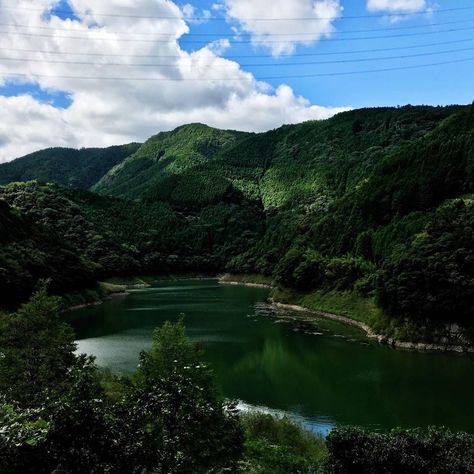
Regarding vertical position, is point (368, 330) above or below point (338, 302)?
below

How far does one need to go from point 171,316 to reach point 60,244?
44.2 m

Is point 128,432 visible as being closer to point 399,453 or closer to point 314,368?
point 399,453

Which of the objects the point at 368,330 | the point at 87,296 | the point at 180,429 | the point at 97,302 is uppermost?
the point at 180,429

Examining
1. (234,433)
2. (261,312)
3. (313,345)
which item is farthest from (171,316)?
(234,433)

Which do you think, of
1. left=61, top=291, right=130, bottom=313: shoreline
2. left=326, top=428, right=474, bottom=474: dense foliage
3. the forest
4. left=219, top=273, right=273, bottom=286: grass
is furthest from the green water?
left=219, top=273, right=273, bottom=286: grass

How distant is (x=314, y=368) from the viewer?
4903 cm

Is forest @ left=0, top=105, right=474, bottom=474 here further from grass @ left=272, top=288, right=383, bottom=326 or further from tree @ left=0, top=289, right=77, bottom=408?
grass @ left=272, top=288, right=383, bottom=326

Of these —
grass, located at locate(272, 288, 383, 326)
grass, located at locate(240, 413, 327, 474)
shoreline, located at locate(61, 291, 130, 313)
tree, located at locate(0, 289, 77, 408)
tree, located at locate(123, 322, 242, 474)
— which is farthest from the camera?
shoreline, located at locate(61, 291, 130, 313)

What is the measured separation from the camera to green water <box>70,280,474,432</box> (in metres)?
35.2

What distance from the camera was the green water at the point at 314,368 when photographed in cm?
3522

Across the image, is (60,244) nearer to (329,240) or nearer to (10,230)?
(10,230)

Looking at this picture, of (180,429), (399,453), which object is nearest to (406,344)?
(399,453)

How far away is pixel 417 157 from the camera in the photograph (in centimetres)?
12312

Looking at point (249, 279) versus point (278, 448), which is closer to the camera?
point (278, 448)
